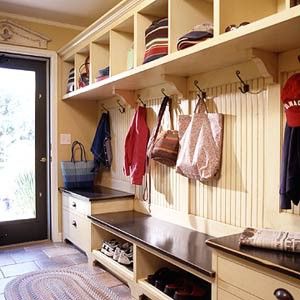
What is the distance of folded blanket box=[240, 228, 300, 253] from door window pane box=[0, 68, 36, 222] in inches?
115

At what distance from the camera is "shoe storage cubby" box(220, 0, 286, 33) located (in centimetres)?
185

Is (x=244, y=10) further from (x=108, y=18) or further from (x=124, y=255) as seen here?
(x=124, y=255)

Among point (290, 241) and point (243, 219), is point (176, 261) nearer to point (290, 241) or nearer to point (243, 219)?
point (243, 219)

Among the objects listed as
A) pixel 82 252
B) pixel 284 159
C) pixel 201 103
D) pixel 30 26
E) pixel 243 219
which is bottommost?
pixel 82 252


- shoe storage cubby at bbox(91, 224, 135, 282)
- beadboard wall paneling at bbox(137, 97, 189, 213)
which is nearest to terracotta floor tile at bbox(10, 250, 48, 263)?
shoe storage cubby at bbox(91, 224, 135, 282)

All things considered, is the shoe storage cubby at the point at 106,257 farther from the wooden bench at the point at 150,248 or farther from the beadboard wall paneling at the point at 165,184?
the beadboard wall paneling at the point at 165,184

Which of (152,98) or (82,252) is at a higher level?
(152,98)

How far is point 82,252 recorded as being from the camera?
3.58 metres

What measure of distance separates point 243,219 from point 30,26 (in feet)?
10.0

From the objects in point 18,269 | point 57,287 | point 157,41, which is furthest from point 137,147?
point 18,269

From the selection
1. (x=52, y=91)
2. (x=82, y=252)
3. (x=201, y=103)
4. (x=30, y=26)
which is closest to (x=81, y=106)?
(x=52, y=91)

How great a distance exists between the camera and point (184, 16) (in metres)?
2.26

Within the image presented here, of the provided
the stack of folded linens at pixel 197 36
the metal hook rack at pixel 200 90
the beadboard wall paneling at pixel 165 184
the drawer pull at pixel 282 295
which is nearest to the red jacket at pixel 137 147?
the beadboard wall paneling at pixel 165 184

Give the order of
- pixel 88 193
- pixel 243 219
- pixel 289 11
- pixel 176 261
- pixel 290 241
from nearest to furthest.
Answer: pixel 289 11
pixel 290 241
pixel 176 261
pixel 243 219
pixel 88 193
